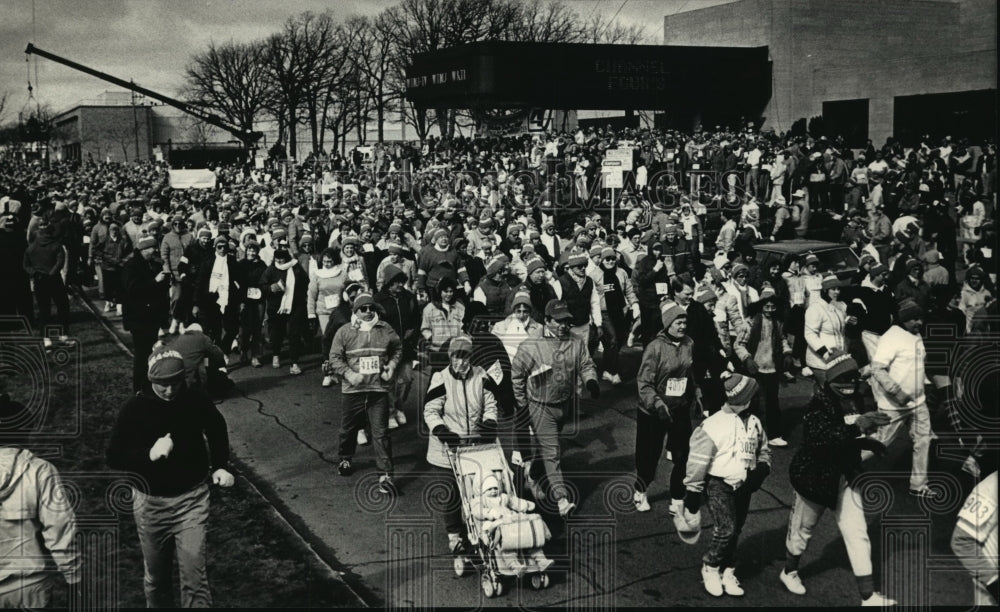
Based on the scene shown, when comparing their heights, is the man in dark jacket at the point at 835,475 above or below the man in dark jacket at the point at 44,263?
below

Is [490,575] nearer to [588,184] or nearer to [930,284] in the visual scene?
[930,284]

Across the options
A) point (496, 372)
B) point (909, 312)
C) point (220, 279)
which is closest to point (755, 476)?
point (496, 372)

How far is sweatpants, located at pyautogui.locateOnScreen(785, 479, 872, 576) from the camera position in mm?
5805

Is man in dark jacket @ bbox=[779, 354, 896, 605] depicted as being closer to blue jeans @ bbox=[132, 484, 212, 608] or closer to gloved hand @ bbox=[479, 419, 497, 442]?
gloved hand @ bbox=[479, 419, 497, 442]

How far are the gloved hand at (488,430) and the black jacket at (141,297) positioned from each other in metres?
5.35

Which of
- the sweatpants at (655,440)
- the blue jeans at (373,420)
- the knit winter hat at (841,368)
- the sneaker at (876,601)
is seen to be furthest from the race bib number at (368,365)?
the sneaker at (876,601)

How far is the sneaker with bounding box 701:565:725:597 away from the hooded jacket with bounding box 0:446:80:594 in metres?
3.93

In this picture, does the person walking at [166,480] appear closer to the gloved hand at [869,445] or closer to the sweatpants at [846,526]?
the sweatpants at [846,526]

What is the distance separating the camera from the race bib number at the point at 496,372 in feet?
23.9

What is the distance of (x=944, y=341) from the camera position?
9867 millimetres

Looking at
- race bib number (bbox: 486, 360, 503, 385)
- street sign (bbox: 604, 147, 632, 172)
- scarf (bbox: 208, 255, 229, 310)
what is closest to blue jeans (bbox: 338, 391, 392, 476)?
race bib number (bbox: 486, 360, 503, 385)

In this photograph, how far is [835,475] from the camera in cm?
594

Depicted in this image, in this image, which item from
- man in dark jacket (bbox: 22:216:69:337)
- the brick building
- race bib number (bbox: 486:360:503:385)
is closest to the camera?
race bib number (bbox: 486:360:503:385)

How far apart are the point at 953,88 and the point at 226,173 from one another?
91.3 ft
